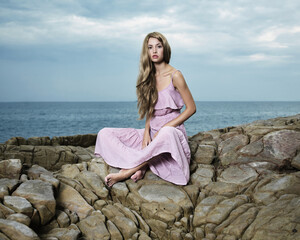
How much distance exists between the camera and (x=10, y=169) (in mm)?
4234

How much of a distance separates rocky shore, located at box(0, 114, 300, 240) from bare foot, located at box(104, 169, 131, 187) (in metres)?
0.10

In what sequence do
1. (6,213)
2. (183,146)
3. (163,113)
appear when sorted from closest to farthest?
(6,213) → (183,146) → (163,113)

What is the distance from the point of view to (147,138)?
4.85m

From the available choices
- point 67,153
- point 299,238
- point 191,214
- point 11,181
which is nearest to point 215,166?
point 191,214

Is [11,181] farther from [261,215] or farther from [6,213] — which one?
[261,215]

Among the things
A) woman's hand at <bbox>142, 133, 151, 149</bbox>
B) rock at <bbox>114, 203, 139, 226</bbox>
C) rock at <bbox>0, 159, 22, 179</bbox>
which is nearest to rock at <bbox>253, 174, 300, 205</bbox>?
rock at <bbox>114, 203, 139, 226</bbox>

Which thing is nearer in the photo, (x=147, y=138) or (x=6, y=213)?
(x=6, y=213)

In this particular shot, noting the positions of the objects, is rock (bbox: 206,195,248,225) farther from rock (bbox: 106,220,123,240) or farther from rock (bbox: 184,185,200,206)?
rock (bbox: 106,220,123,240)

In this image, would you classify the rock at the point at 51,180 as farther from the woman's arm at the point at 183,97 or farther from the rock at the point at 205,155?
the rock at the point at 205,155

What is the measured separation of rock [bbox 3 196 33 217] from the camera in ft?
10.8

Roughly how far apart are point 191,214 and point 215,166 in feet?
3.97

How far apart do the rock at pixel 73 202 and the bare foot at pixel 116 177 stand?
1.60 feet

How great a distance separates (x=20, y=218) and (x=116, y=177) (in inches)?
61.0

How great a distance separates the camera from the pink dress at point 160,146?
4266 millimetres
